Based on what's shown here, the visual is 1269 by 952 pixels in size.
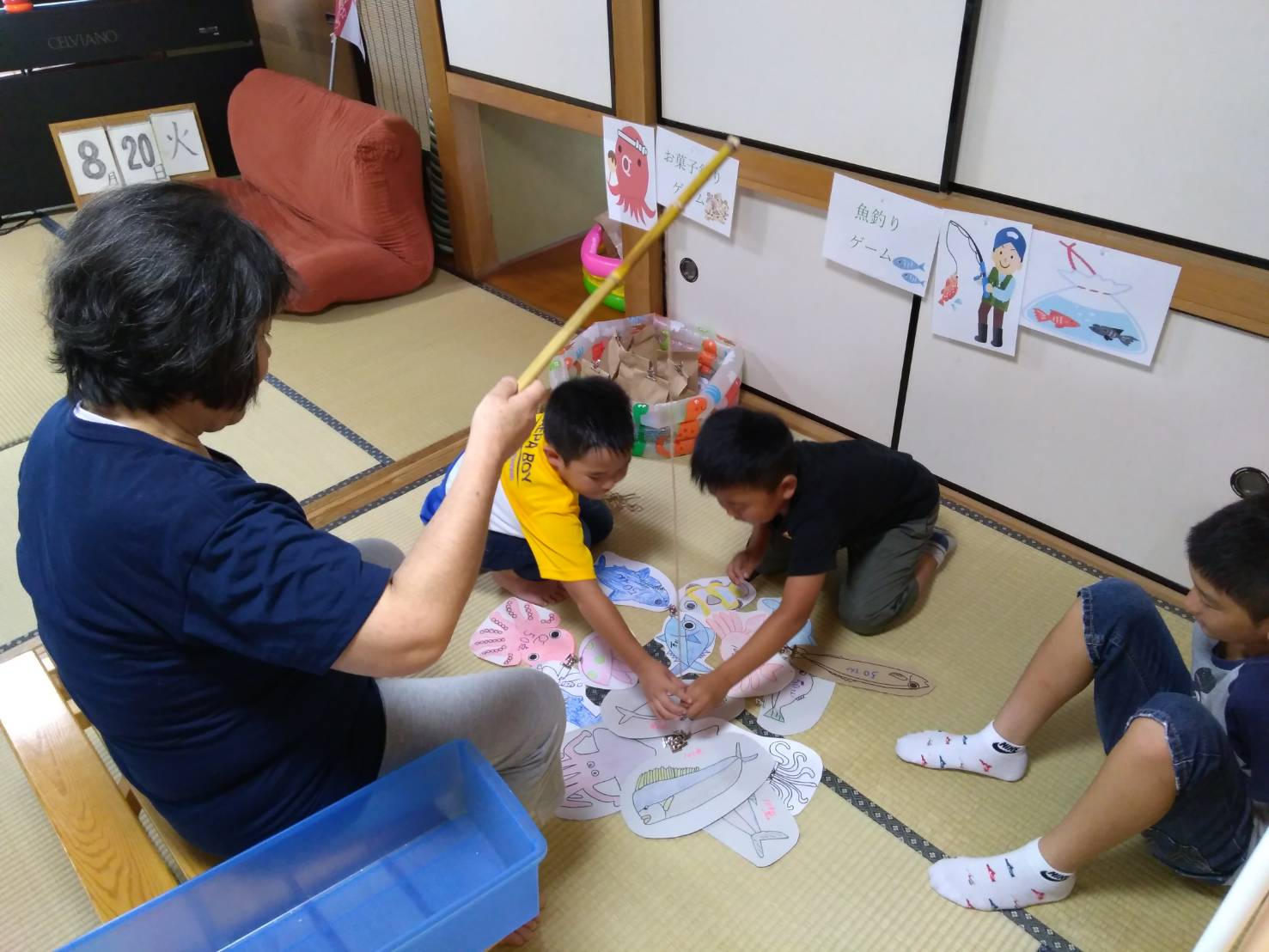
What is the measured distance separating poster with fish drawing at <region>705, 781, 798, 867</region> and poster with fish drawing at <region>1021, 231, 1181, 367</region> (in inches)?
37.6

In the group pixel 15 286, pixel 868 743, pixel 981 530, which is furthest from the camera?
pixel 15 286

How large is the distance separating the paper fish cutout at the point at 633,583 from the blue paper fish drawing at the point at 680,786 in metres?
0.36

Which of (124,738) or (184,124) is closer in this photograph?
(124,738)

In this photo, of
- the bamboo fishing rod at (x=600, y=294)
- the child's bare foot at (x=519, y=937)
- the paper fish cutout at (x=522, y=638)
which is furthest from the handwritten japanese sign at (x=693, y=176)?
the child's bare foot at (x=519, y=937)

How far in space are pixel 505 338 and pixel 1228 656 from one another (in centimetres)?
200

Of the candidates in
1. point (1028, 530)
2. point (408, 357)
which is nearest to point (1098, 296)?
point (1028, 530)

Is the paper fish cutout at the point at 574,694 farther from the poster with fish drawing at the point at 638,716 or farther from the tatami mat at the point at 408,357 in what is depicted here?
the tatami mat at the point at 408,357

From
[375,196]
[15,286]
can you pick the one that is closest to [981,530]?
[375,196]

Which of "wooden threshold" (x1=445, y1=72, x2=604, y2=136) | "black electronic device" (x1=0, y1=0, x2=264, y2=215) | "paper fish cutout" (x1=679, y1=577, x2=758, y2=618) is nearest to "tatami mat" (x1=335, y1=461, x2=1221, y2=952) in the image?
"paper fish cutout" (x1=679, y1=577, x2=758, y2=618)

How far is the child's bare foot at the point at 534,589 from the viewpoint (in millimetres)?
1740

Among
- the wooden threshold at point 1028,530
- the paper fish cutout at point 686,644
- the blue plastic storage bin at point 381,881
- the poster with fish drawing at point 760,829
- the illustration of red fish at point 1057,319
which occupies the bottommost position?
the poster with fish drawing at point 760,829

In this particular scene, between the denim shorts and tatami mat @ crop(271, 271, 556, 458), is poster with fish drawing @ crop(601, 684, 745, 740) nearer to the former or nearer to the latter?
the denim shorts

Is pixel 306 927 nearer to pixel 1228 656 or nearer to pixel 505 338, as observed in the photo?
pixel 1228 656

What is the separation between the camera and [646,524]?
1936 millimetres
